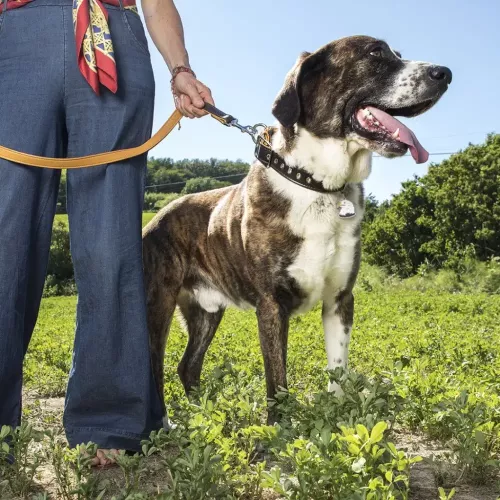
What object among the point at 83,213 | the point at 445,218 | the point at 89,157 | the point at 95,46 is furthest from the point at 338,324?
the point at 445,218

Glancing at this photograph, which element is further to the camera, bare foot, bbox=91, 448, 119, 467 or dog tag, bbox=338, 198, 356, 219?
dog tag, bbox=338, 198, 356, 219

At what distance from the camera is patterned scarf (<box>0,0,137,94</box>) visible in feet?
10.3

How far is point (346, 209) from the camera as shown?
12.9 feet

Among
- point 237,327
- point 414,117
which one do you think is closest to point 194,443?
point 414,117

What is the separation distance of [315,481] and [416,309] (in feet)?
31.4

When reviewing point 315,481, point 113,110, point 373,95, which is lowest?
point 315,481

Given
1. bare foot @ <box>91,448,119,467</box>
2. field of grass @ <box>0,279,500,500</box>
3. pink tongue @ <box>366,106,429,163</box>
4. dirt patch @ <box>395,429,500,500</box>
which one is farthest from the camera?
pink tongue @ <box>366,106,429,163</box>

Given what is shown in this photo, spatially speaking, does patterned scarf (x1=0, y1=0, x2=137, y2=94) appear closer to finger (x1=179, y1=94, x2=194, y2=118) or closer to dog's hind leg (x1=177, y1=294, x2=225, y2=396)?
finger (x1=179, y1=94, x2=194, y2=118)

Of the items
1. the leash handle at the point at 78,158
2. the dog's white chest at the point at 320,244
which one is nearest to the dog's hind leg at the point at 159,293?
the dog's white chest at the point at 320,244

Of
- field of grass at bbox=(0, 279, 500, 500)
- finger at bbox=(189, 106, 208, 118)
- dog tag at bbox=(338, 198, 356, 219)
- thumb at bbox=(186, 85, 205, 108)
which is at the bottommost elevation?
field of grass at bbox=(0, 279, 500, 500)

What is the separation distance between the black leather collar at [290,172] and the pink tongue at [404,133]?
41 centimetres

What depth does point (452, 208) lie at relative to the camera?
37781mm

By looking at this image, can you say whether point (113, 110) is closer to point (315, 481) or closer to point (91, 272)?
point (91, 272)

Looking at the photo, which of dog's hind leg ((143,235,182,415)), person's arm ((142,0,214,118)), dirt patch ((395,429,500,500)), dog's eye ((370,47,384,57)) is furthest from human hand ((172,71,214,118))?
dirt patch ((395,429,500,500))
